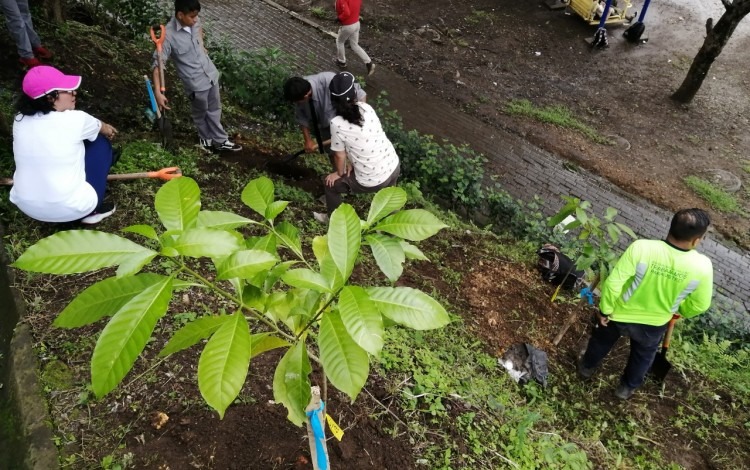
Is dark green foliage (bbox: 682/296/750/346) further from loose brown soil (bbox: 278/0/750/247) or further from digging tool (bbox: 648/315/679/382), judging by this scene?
loose brown soil (bbox: 278/0/750/247)

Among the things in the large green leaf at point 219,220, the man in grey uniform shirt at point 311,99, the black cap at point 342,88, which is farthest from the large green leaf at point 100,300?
the man in grey uniform shirt at point 311,99

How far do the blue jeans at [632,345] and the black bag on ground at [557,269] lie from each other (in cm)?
113

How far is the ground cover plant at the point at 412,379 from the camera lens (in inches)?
106

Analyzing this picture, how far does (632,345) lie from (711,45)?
7371 mm

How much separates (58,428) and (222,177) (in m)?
3.00

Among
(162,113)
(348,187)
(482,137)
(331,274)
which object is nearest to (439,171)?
(348,187)

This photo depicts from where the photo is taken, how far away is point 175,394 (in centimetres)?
285

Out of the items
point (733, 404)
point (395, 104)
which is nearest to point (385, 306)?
point (733, 404)

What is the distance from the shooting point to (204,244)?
1.40 m

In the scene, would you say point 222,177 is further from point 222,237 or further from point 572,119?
point 572,119

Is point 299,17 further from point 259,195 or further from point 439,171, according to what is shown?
point 259,195

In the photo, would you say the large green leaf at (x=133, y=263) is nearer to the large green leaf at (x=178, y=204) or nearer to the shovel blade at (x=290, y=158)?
the large green leaf at (x=178, y=204)

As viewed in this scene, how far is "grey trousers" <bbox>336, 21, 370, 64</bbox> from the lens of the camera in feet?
28.6

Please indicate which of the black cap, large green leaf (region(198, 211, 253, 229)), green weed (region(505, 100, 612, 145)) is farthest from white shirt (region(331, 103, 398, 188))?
green weed (region(505, 100, 612, 145))
